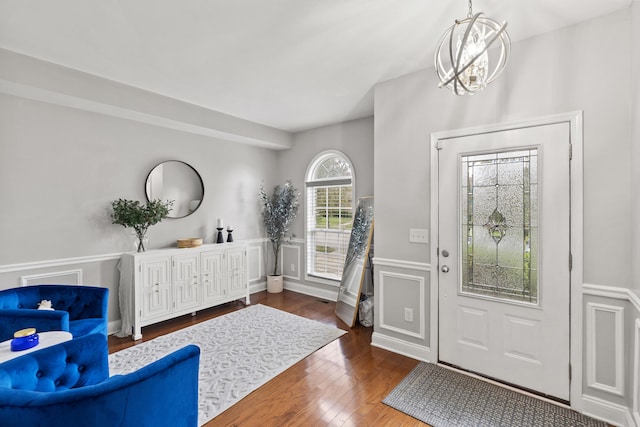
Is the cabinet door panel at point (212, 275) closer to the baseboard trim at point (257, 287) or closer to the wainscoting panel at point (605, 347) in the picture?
the baseboard trim at point (257, 287)

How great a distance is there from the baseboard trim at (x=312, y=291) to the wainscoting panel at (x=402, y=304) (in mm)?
1634

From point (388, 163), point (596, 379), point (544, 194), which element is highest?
point (388, 163)

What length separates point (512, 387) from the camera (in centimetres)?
241

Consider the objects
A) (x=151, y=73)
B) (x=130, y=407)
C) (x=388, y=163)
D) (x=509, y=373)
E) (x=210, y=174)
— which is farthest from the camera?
(x=210, y=174)

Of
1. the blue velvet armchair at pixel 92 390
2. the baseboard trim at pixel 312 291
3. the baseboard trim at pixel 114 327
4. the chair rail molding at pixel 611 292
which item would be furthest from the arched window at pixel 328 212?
the blue velvet armchair at pixel 92 390

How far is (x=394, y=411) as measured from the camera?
7.09 ft

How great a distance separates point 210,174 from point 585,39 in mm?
4213

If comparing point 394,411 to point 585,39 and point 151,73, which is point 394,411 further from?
point 151,73

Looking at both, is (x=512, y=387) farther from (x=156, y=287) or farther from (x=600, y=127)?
(x=156, y=287)

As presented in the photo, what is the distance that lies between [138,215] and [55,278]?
3.20 ft

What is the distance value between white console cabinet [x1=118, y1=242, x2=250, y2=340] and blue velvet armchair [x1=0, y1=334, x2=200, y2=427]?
1.90 m

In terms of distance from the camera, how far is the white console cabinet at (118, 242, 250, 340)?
11.2 ft

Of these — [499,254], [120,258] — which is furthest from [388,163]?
[120,258]

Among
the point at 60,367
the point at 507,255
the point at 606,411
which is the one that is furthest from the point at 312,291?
the point at 60,367
